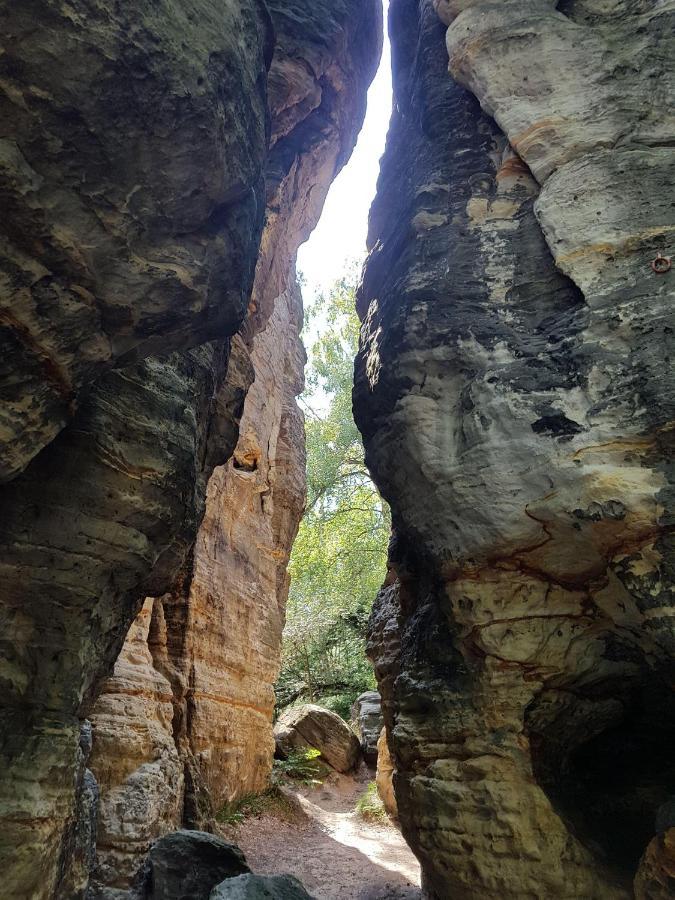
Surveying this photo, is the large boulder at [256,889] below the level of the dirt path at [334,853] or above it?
above

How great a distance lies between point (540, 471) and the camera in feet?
15.1

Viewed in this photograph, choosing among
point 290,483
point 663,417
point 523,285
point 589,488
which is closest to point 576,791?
point 589,488

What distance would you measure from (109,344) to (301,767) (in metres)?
12.5

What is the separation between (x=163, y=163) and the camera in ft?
10.4

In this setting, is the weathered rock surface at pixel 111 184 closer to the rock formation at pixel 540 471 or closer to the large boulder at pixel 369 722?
the rock formation at pixel 540 471

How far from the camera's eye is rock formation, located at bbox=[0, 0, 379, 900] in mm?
2875

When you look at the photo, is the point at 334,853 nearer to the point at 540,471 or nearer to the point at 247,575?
the point at 247,575

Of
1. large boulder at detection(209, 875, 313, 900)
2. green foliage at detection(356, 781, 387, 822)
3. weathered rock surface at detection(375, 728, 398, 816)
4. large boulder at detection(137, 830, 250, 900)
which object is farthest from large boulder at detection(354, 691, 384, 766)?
large boulder at detection(209, 875, 313, 900)

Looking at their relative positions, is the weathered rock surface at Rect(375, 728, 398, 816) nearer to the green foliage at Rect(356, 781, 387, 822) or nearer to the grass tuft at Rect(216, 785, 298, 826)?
the green foliage at Rect(356, 781, 387, 822)

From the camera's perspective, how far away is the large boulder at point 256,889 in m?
4.28

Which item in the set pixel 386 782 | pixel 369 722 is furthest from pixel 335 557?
pixel 386 782

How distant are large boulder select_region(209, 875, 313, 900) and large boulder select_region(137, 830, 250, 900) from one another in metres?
0.58

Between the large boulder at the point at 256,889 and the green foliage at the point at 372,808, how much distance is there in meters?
7.09

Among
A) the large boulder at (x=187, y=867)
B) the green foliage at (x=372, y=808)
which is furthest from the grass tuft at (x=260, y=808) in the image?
the large boulder at (x=187, y=867)
